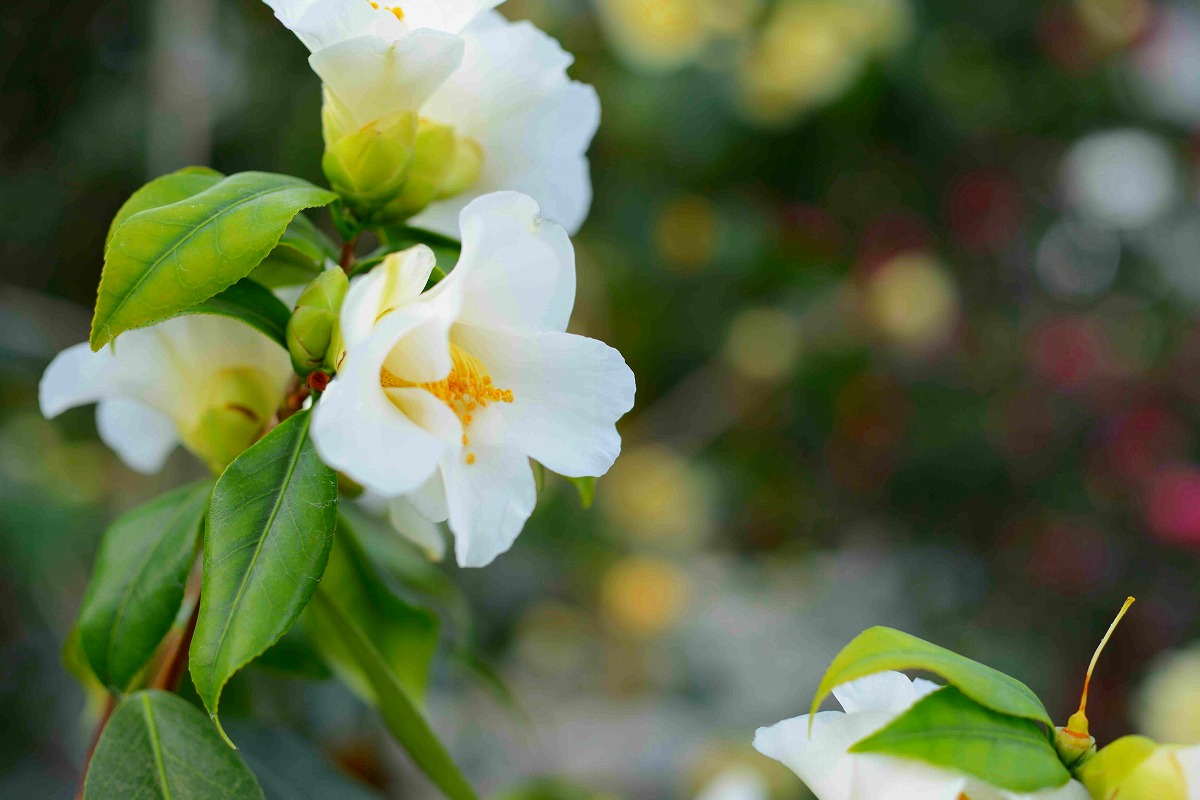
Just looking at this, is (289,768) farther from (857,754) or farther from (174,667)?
(857,754)

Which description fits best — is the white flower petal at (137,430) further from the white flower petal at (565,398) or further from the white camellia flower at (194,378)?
the white flower petal at (565,398)

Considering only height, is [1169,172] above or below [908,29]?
below

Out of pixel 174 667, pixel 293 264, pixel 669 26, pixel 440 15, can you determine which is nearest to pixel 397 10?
pixel 440 15

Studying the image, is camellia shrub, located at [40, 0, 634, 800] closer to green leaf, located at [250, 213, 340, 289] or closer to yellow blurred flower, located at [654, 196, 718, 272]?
green leaf, located at [250, 213, 340, 289]

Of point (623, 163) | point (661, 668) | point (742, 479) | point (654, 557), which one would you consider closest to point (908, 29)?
point (623, 163)

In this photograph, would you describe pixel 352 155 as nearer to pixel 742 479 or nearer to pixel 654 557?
pixel 654 557

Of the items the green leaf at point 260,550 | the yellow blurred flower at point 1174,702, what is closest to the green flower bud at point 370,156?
the green leaf at point 260,550

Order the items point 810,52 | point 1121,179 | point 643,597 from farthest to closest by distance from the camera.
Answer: point 1121,179, point 643,597, point 810,52
